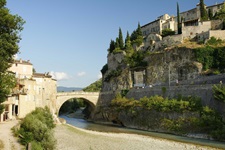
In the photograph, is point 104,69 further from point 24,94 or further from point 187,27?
point 24,94

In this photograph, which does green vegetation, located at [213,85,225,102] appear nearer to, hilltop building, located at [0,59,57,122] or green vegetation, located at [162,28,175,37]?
hilltop building, located at [0,59,57,122]

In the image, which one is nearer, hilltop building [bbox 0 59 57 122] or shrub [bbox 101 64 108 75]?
hilltop building [bbox 0 59 57 122]

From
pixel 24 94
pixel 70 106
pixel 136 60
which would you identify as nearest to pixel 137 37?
pixel 136 60

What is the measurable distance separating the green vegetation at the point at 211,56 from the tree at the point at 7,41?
40673 mm

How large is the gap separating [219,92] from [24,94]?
2598 centimetres

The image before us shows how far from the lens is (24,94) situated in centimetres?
3866

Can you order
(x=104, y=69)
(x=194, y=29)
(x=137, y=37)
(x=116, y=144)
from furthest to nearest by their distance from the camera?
1. (x=104, y=69)
2. (x=137, y=37)
3. (x=194, y=29)
4. (x=116, y=144)

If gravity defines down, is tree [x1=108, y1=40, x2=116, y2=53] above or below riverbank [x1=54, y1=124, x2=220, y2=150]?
above

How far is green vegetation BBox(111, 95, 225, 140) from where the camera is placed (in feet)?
112

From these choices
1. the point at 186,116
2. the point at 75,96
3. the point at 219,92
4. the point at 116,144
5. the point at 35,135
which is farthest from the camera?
the point at 75,96

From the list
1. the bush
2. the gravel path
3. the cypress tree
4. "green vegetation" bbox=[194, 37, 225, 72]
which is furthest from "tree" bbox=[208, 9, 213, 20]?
the gravel path

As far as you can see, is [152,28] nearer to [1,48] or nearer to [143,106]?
[143,106]

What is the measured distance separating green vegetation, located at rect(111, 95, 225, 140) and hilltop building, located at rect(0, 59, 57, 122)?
17424 mm

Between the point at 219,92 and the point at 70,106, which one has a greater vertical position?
the point at 219,92
